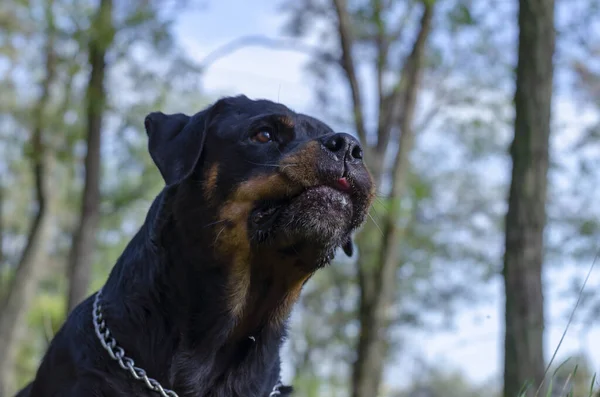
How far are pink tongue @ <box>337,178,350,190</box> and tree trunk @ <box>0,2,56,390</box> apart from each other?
1447 centimetres

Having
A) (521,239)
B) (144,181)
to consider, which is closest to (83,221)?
(144,181)

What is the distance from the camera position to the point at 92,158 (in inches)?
504

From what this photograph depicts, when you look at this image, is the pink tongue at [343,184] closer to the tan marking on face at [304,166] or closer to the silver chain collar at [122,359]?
the tan marking on face at [304,166]

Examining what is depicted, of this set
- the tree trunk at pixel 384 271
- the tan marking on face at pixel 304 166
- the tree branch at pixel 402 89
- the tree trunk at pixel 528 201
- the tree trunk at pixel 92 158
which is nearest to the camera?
the tan marking on face at pixel 304 166

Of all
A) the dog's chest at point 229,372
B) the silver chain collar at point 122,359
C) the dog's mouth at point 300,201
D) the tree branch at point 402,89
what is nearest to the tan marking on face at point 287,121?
the dog's mouth at point 300,201

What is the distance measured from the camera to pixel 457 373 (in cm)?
4731

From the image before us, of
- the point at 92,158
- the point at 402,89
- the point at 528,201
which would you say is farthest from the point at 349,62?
the point at 528,201

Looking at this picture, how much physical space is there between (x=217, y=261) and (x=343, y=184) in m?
0.74

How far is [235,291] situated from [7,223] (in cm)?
2821

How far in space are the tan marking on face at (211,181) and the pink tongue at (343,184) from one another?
0.66 meters

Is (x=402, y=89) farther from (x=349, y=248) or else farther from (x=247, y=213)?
(x=247, y=213)

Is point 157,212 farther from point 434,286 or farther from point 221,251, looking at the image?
point 434,286

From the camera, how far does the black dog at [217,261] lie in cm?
377

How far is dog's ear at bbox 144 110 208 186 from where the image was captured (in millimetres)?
4008
